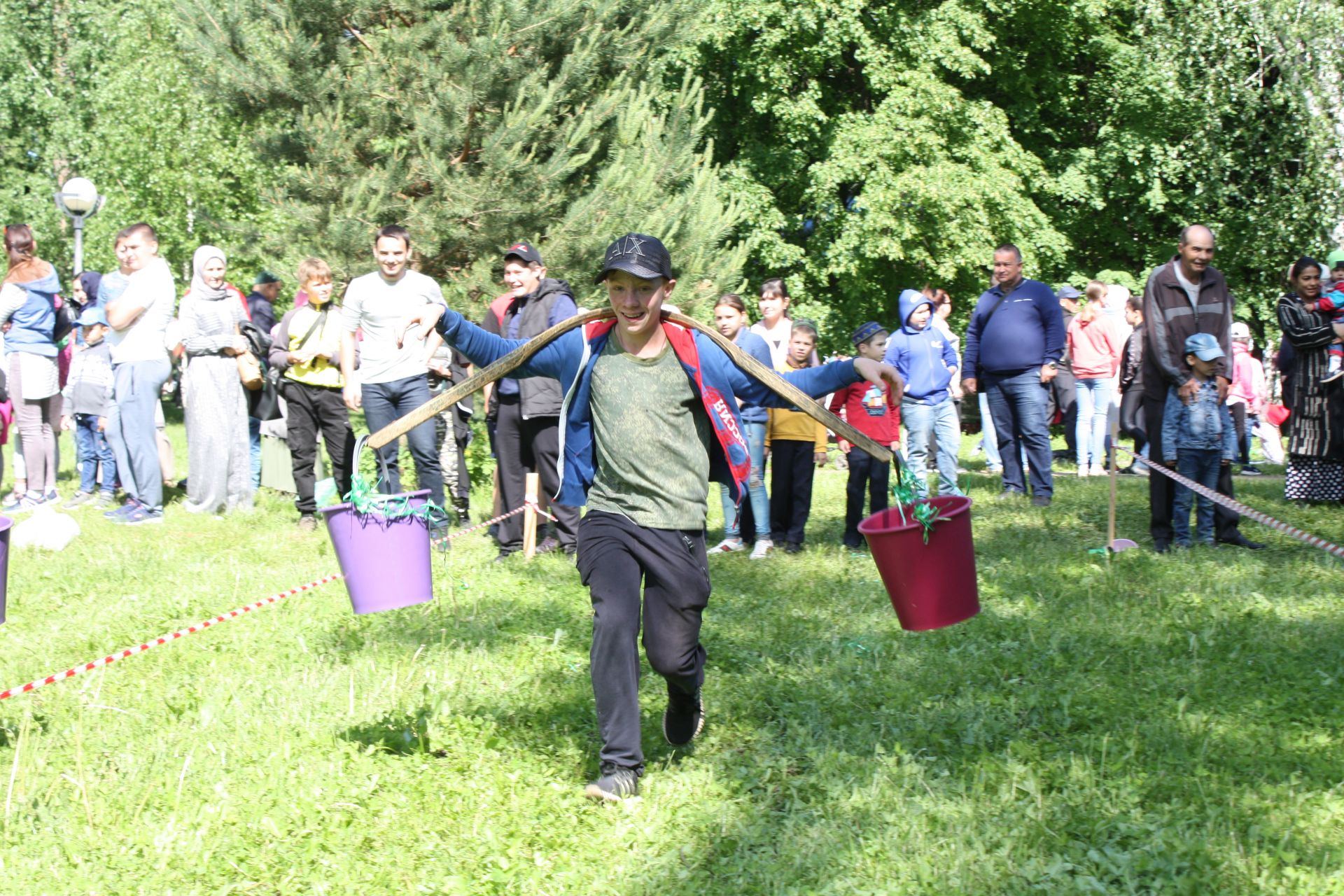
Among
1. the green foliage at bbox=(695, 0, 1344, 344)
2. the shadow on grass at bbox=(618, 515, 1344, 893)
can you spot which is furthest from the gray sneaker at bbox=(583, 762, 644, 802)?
the green foliage at bbox=(695, 0, 1344, 344)

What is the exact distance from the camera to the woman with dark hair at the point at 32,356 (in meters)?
11.3

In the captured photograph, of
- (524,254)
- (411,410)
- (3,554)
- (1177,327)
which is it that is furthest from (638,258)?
(1177,327)

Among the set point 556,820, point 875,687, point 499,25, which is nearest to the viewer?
point 556,820

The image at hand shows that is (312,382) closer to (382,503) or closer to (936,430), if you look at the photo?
(936,430)

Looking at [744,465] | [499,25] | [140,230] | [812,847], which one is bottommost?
[812,847]

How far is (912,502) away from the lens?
4832 mm

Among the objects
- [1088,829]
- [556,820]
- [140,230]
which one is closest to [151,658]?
[556,820]

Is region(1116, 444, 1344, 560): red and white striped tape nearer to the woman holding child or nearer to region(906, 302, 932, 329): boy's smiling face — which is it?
region(906, 302, 932, 329): boy's smiling face

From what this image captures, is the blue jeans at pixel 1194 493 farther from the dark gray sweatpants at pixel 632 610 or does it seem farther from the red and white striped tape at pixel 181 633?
the dark gray sweatpants at pixel 632 610

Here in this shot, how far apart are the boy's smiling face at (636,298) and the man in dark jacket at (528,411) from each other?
3987 millimetres

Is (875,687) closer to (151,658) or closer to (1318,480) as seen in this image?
(151,658)

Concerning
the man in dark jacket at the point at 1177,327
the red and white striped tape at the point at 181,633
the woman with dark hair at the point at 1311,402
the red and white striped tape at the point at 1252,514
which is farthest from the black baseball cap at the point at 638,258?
the woman with dark hair at the point at 1311,402

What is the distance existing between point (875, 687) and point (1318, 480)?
692cm

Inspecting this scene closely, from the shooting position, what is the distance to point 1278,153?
24203 millimetres
